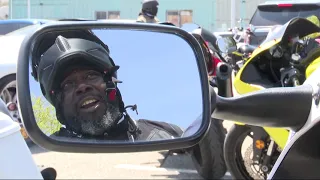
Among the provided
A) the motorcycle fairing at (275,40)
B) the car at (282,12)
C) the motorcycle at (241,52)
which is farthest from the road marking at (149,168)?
the car at (282,12)

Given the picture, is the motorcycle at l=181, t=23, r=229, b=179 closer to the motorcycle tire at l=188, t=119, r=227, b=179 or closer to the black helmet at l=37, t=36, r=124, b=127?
the motorcycle tire at l=188, t=119, r=227, b=179

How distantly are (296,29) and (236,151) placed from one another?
158cm

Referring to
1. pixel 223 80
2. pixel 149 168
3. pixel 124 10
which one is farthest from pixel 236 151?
pixel 124 10

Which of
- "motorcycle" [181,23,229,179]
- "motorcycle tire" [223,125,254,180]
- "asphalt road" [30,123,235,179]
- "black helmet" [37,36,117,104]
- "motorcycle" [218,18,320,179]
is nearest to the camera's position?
"black helmet" [37,36,117,104]

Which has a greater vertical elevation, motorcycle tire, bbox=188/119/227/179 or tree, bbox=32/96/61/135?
tree, bbox=32/96/61/135

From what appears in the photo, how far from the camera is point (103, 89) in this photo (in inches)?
40.6

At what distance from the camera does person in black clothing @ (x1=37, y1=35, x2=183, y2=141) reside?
3.32ft

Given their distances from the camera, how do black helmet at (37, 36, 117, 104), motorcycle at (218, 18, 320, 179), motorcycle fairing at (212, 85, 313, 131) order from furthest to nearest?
1. motorcycle at (218, 18, 320, 179)
2. motorcycle fairing at (212, 85, 313, 131)
3. black helmet at (37, 36, 117, 104)

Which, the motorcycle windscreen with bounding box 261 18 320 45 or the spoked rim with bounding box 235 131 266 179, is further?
the spoked rim with bounding box 235 131 266 179

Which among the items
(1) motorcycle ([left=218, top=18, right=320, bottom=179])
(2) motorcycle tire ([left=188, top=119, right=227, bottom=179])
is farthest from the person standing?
(1) motorcycle ([left=218, top=18, right=320, bottom=179])

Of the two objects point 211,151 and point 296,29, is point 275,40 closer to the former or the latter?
point 296,29

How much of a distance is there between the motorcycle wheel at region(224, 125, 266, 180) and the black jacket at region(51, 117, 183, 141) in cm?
270

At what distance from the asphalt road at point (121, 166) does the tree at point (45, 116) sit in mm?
3681

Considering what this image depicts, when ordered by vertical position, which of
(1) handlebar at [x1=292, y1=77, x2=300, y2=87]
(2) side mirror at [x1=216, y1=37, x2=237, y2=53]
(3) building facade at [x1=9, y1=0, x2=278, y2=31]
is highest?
(1) handlebar at [x1=292, y1=77, x2=300, y2=87]
